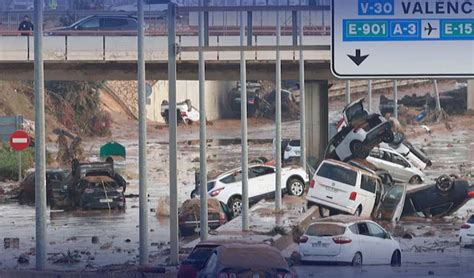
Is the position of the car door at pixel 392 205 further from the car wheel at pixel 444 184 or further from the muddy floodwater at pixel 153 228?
the car wheel at pixel 444 184

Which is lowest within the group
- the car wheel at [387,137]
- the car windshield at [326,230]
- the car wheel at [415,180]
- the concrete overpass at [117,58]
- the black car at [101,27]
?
the car wheel at [415,180]

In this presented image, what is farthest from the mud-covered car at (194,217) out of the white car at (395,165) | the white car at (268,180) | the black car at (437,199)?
the white car at (395,165)

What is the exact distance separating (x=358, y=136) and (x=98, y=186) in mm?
9907

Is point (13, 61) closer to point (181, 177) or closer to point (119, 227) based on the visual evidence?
point (119, 227)

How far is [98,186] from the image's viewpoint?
5338 centimetres

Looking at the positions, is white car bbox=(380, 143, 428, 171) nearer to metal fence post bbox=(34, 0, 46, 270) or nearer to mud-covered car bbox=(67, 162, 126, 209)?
mud-covered car bbox=(67, 162, 126, 209)

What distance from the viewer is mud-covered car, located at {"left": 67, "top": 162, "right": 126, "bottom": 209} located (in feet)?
172

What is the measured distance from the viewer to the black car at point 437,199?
160ft

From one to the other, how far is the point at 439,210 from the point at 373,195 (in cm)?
401

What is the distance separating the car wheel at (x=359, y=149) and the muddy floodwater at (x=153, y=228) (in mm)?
4205

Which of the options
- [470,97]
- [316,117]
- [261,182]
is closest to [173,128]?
[261,182]

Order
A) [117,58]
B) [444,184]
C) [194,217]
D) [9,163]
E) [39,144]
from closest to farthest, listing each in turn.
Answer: [39,144] < [194,217] < [444,184] < [117,58] < [9,163]

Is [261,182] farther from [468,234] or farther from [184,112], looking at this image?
[184,112]

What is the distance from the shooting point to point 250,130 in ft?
289
